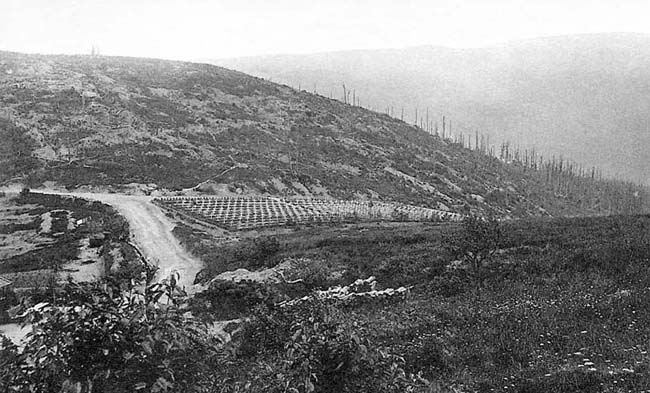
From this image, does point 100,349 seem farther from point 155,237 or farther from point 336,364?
point 155,237

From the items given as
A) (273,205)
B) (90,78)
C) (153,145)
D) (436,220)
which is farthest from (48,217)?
(90,78)

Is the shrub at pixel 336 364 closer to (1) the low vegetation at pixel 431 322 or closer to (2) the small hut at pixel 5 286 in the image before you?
(1) the low vegetation at pixel 431 322

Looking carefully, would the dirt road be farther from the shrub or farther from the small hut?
the shrub

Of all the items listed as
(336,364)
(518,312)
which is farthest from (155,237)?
(336,364)

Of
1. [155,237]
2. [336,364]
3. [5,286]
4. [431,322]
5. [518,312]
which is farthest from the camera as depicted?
[155,237]

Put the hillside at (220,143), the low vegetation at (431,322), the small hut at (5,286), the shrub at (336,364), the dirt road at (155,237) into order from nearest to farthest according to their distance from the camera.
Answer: the low vegetation at (431,322) → the shrub at (336,364) → the small hut at (5,286) → the dirt road at (155,237) → the hillside at (220,143)

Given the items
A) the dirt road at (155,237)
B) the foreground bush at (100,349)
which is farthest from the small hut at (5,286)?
the foreground bush at (100,349)
